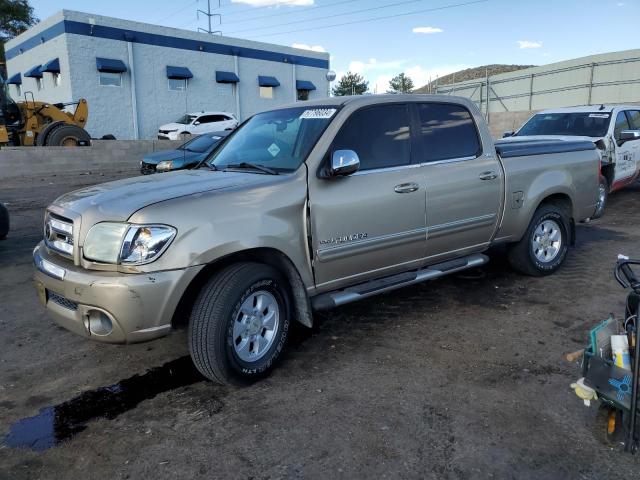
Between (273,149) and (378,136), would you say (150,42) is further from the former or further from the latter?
(378,136)

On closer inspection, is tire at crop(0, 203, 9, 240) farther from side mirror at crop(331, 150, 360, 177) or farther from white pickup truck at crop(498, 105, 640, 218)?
white pickup truck at crop(498, 105, 640, 218)

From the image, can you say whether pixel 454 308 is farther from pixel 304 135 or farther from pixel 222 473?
pixel 222 473

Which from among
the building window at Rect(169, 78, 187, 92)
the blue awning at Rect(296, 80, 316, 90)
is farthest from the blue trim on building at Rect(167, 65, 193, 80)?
the blue awning at Rect(296, 80, 316, 90)

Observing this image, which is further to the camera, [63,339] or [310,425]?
[63,339]

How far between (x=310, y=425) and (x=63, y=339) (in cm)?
241

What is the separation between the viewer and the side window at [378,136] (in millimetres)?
3937

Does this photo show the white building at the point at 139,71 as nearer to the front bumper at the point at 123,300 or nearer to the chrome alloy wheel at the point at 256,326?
the front bumper at the point at 123,300

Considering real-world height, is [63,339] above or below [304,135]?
below

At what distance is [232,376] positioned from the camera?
3244 millimetres

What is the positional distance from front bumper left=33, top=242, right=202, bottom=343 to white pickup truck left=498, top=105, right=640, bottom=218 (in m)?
7.97

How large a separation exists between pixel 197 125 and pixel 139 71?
500cm

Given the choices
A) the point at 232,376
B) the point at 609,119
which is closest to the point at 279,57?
the point at 609,119

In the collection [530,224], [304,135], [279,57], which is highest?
[279,57]

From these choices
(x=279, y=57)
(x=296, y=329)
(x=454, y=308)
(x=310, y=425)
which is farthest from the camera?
(x=279, y=57)
